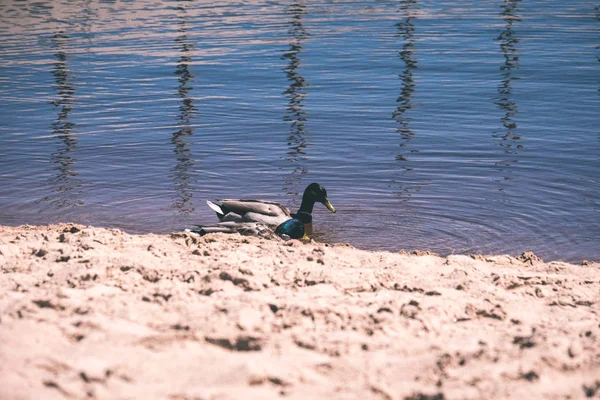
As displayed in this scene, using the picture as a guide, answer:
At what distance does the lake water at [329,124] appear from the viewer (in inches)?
371

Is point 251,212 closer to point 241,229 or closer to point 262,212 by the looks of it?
point 262,212

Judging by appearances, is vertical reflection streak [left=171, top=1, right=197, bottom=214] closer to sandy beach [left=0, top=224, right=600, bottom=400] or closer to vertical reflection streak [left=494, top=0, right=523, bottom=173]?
sandy beach [left=0, top=224, right=600, bottom=400]

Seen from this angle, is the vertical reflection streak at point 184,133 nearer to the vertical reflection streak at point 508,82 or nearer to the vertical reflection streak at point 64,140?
the vertical reflection streak at point 64,140

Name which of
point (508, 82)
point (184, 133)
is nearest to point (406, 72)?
point (508, 82)

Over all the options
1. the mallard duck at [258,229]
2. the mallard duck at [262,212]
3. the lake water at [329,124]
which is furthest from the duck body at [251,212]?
the lake water at [329,124]

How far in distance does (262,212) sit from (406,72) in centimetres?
915

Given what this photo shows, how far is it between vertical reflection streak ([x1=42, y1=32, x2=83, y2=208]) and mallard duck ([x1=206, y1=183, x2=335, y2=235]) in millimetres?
2243

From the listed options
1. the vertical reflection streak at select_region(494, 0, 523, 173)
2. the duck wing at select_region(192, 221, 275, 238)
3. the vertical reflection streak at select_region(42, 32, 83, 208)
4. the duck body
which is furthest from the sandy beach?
the vertical reflection streak at select_region(494, 0, 523, 173)

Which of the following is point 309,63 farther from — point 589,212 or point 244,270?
point 244,270

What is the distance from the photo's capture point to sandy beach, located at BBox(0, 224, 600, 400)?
4.00 metres

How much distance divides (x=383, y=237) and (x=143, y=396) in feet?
16.7

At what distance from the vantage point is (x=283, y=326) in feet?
15.4

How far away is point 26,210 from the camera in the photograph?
9.65 m

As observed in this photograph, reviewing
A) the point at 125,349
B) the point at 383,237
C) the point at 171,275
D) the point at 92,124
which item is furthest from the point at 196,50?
the point at 125,349
